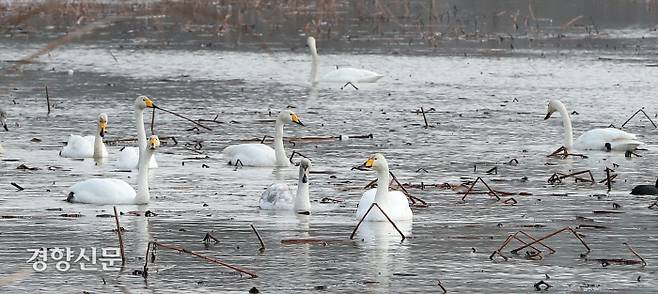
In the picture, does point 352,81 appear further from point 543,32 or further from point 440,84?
point 543,32

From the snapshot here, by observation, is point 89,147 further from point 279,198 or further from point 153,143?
point 279,198

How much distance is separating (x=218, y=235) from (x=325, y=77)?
1624 centimetres

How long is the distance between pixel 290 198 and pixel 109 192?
5.41 ft

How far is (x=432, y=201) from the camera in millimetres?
12477

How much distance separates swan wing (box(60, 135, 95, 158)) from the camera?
15.7 m

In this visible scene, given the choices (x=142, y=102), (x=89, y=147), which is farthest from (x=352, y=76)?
(x=142, y=102)

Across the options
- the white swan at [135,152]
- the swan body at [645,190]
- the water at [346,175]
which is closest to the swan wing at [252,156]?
the water at [346,175]

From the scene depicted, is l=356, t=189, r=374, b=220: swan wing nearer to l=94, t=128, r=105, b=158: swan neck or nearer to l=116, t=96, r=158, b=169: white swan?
l=116, t=96, r=158, b=169: white swan

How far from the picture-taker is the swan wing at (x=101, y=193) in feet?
39.8

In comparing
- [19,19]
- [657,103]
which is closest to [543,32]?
[657,103]

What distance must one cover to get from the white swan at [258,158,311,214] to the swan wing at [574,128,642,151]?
563 cm

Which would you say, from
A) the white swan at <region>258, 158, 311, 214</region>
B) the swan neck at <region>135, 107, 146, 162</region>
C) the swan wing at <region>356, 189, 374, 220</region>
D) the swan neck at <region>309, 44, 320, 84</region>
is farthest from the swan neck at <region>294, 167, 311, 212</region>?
the swan neck at <region>309, 44, 320, 84</region>

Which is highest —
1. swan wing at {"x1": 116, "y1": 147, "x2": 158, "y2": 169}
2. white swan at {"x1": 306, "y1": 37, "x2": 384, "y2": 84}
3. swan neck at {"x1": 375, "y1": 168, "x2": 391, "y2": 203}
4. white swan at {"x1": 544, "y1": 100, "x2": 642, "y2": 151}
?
swan neck at {"x1": 375, "y1": 168, "x2": 391, "y2": 203}

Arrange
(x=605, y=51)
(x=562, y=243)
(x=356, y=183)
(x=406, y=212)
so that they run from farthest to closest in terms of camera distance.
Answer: (x=605, y=51), (x=356, y=183), (x=406, y=212), (x=562, y=243)
